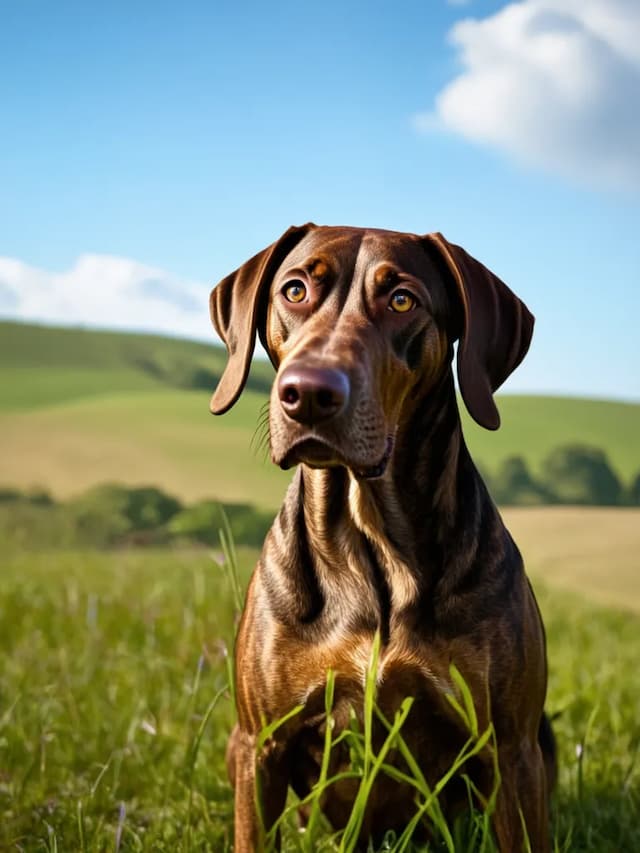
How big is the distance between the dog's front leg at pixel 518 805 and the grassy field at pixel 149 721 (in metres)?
0.30

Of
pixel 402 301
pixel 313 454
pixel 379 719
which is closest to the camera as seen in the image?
pixel 313 454

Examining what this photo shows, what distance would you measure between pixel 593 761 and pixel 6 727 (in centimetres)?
297

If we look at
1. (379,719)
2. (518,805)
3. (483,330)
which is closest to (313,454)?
(483,330)

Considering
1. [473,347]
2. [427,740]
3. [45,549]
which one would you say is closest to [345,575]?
[427,740]

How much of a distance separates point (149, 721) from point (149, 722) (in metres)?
0.11

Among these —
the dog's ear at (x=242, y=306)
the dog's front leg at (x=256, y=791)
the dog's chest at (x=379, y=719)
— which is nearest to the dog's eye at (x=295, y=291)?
the dog's ear at (x=242, y=306)

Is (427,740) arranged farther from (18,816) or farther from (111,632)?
(111,632)

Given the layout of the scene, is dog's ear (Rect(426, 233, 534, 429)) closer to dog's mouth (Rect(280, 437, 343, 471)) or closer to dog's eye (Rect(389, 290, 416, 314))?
dog's eye (Rect(389, 290, 416, 314))

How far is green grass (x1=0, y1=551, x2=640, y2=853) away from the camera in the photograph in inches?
169

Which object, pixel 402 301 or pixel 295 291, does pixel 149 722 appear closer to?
pixel 295 291

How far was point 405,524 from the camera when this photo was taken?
354 cm

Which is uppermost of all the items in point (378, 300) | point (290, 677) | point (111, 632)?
point (378, 300)

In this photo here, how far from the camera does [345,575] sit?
3.51 m

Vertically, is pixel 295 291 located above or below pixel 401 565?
above
